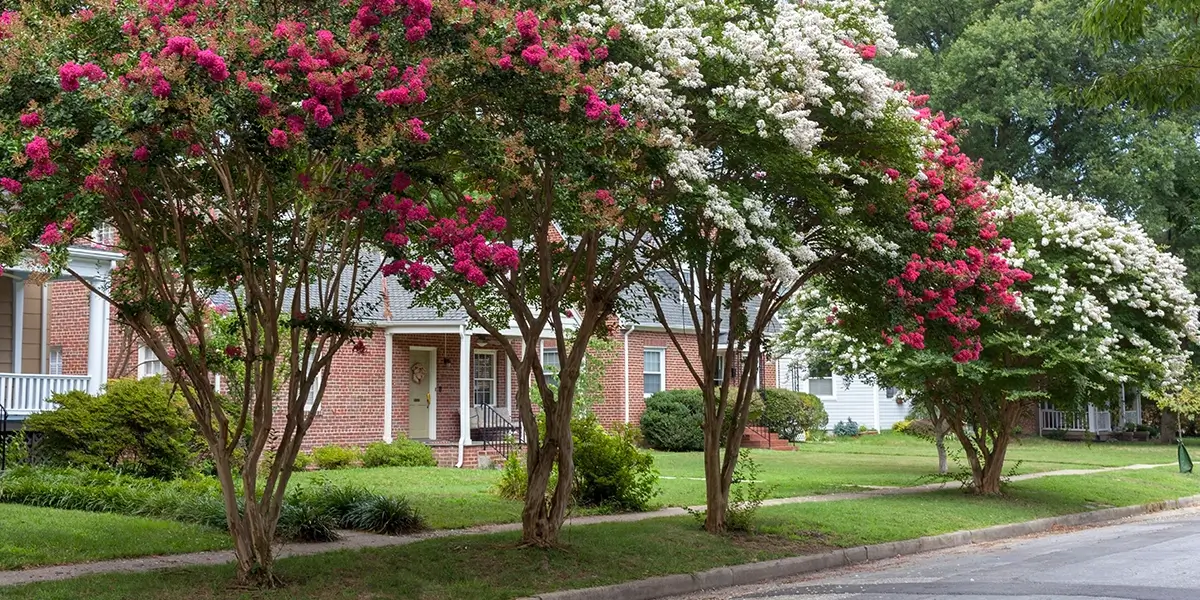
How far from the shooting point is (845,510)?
16422 millimetres

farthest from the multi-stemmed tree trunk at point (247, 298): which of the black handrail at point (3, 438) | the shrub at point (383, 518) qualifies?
the black handrail at point (3, 438)

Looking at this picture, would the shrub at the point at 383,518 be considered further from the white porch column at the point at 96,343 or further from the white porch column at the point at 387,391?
the white porch column at the point at 387,391

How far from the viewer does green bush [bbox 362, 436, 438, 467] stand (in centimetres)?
2256

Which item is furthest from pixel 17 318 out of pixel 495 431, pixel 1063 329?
pixel 1063 329

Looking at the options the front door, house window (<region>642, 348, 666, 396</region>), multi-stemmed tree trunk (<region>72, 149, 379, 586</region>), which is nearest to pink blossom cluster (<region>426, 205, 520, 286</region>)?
multi-stemmed tree trunk (<region>72, 149, 379, 586</region>)

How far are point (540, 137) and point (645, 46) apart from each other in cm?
180

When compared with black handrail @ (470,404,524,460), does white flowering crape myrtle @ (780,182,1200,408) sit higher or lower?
higher

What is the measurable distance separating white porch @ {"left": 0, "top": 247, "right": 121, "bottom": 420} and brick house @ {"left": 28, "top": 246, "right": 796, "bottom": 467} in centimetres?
8

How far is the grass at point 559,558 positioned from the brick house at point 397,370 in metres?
6.90

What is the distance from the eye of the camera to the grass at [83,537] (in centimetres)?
1027

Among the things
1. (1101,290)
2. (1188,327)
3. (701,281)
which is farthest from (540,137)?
(1188,327)

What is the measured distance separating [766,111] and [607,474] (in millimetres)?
6904

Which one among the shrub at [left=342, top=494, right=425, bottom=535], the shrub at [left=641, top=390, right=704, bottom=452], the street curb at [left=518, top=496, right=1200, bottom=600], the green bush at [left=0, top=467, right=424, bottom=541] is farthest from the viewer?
the shrub at [left=641, top=390, right=704, bottom=452]

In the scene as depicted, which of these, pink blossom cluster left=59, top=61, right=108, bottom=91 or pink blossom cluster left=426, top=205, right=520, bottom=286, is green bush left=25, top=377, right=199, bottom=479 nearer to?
pink blossom cluster left=426, top=205, right=520, bottom=286
